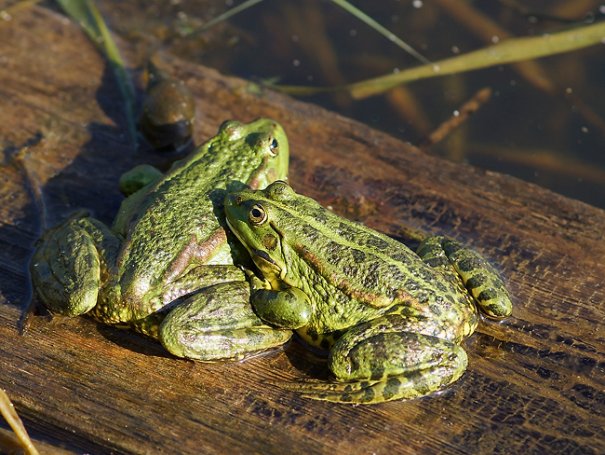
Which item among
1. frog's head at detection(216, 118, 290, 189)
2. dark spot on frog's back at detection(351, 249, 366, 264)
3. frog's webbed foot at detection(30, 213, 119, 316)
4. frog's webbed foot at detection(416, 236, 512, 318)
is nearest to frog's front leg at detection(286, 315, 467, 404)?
dark spot on frog's back at detection(351, 249, 366, 264)

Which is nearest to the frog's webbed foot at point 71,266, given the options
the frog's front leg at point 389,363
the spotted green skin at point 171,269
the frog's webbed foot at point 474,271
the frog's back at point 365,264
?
the spotted green skin at point 171,269

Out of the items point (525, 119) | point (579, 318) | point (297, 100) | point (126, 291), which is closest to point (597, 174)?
point (525, 119)

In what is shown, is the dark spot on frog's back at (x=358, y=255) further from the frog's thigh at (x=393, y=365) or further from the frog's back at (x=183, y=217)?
the frog's back at (x=183, y=217)

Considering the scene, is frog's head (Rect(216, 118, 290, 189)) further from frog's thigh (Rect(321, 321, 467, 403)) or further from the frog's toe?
the frog's toe

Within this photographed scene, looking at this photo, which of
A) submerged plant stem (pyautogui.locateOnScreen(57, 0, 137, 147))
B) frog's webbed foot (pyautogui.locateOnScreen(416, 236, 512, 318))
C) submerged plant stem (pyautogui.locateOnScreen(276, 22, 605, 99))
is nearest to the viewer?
frog's webbed foot (pyautogui.locateOnScreen(416, 236, 512, 318))

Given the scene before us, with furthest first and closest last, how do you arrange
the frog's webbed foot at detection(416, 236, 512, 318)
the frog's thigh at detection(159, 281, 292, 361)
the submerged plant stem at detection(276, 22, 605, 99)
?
the submerged plant stem at detection(276, 22, 605, 99)
the frog's webbed foot at detection(416, 236, 512, 318)
the frog's thigh at detection(159, 281, 292, 361)

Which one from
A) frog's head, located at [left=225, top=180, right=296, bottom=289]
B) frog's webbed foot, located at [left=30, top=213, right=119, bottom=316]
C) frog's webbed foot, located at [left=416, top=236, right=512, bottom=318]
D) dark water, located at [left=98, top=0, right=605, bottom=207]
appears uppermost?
dark water, located at [left=98, top=0, right=605, bottom=207]

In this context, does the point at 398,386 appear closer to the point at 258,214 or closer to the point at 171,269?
the point at 258,214
